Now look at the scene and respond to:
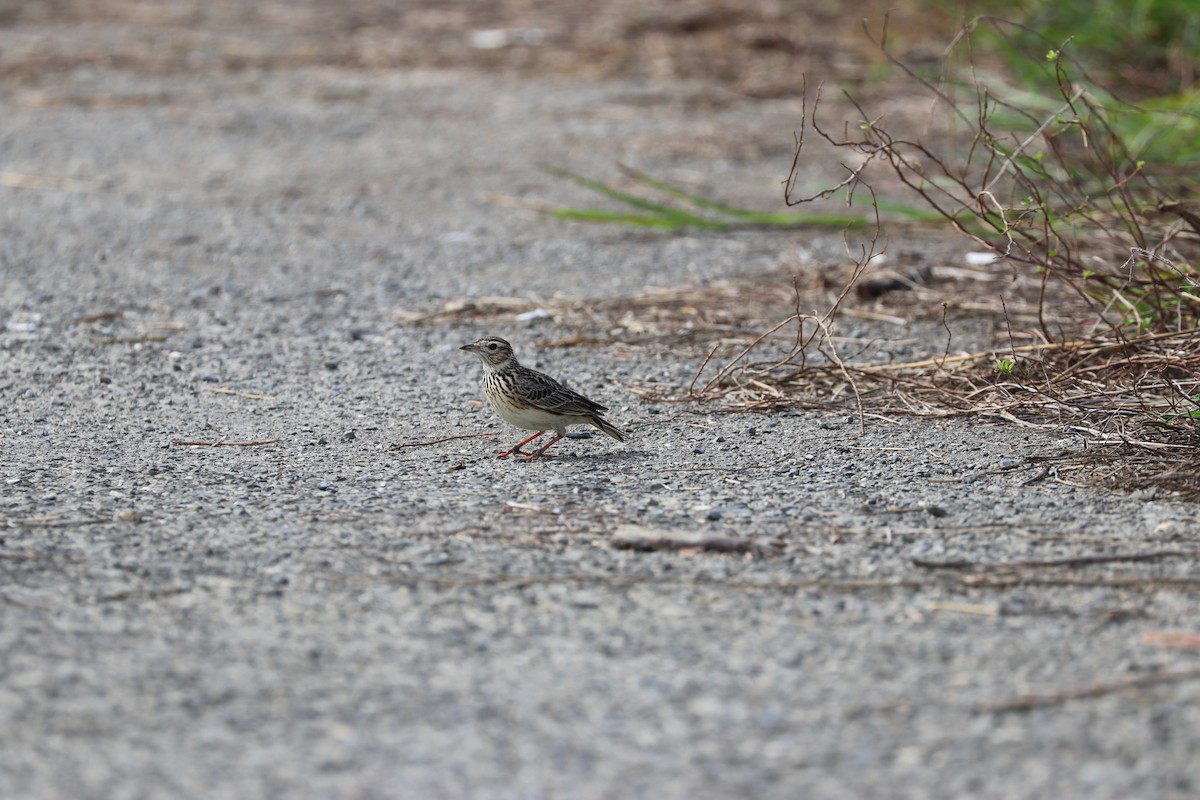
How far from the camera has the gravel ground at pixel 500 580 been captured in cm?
351

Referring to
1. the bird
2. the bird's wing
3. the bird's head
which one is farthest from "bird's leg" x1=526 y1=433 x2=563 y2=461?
the bird's head

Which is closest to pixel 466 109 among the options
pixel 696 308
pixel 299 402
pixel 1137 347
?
pixel 696 308

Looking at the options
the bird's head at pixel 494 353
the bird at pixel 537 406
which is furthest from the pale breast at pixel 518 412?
the bird's head at pixel 494 353

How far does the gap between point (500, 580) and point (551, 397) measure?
1.54 metres

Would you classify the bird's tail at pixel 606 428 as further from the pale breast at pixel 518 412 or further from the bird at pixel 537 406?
the pale breast at pixel 518 412

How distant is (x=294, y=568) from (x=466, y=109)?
994 centimetres

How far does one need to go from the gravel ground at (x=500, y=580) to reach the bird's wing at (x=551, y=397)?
Answer: 0.20 meters

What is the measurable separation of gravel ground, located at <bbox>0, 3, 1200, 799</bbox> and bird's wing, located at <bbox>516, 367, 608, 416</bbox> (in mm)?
200

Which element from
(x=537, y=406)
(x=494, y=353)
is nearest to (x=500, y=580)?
(x=537, y=406)

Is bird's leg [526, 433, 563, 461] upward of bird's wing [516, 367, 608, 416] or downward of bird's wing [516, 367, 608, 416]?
downward

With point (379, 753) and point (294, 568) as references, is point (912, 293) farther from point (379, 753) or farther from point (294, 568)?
point (379, 753)

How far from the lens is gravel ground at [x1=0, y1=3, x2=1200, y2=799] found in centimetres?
Result: 351

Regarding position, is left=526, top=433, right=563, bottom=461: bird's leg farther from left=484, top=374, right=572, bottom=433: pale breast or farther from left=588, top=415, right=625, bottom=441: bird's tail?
left=588, top=415, right=625, bottom=441: bird's tail

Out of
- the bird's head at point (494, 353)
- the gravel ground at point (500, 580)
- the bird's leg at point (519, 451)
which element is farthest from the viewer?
the bird's head at point (494, 353)
